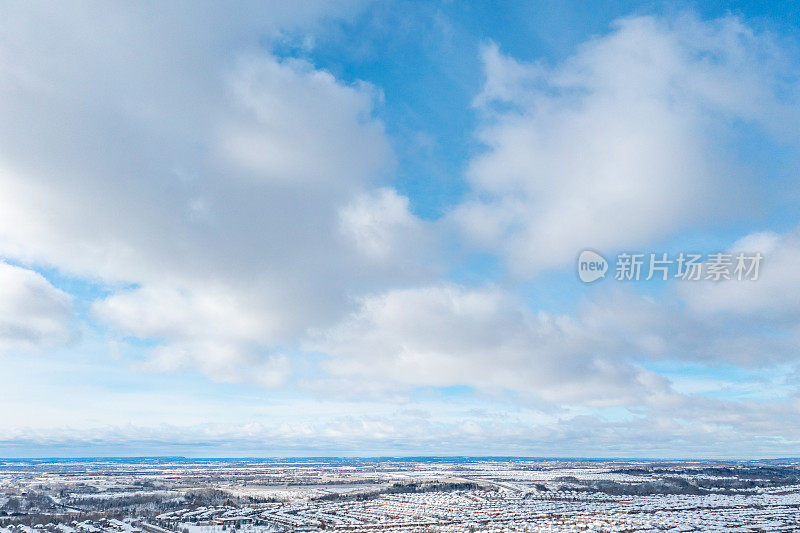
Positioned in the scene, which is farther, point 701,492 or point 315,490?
point 315,490

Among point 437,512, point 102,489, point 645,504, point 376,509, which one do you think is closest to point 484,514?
point 437,512

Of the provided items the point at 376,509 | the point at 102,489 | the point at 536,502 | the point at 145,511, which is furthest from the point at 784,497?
the point at 102,489

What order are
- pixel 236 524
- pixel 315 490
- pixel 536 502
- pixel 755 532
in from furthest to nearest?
1. pixel 315 490
2. pixel 536 502
3. pixel 236 524
4. pixel 755 532

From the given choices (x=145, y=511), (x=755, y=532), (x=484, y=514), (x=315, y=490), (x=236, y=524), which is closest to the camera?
(x=755, y=532)

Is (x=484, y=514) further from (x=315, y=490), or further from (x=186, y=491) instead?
(x=186, y=491)

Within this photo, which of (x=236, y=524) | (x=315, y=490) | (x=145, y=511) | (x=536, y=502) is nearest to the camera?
(x=236, y=524)

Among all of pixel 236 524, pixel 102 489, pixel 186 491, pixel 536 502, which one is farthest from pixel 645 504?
pixel 102 489

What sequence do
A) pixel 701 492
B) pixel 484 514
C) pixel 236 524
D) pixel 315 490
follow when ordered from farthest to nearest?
1. pixel 315 490
2. pixel 701 492
3. pixel 484 514
4. pixel 236 524

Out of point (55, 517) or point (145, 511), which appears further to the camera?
point (145, 511)

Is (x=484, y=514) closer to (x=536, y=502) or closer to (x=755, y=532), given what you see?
(x=536, y=502)
